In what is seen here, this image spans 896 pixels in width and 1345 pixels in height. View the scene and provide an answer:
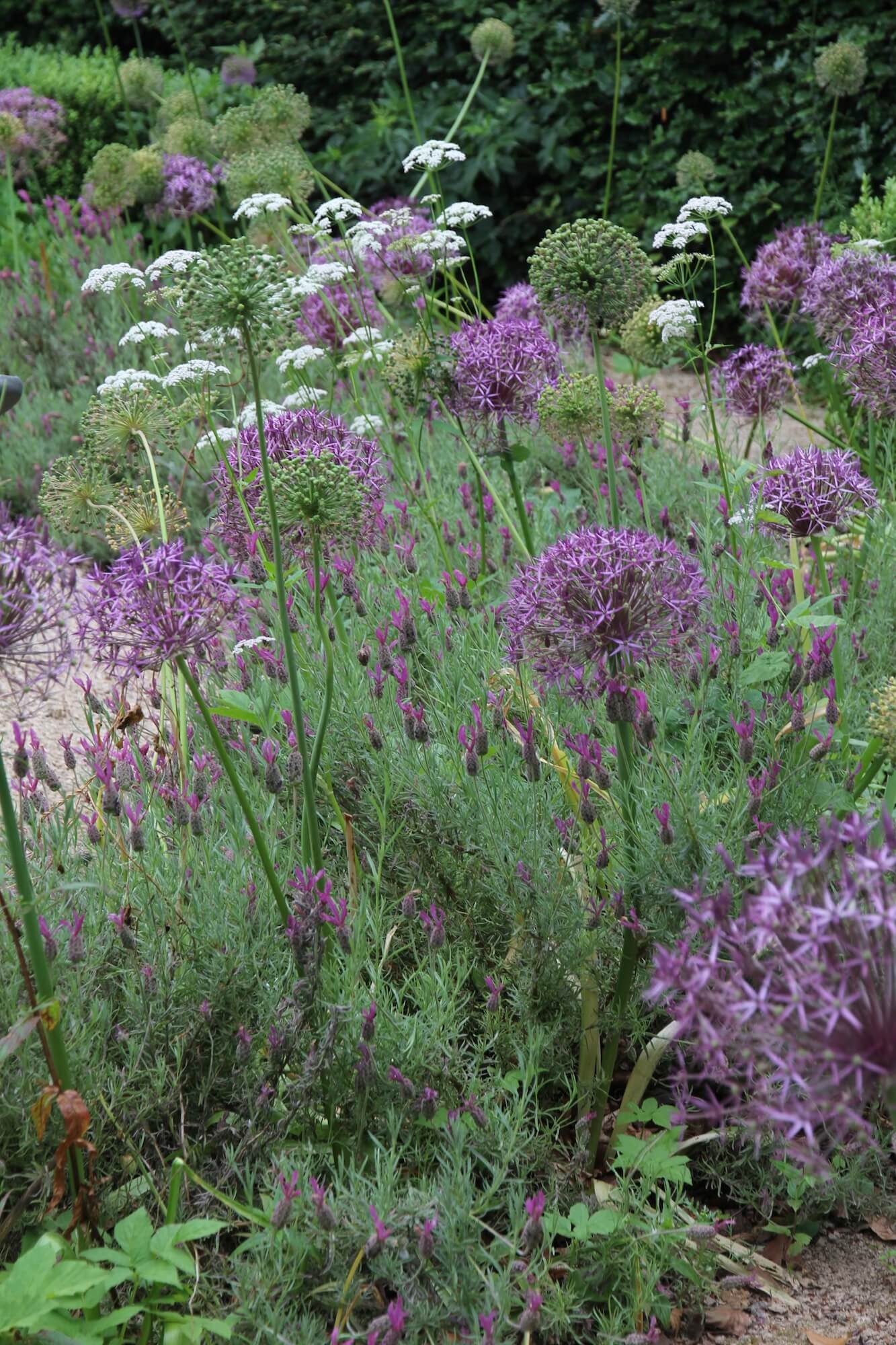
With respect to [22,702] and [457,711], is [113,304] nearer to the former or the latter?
[22,702]

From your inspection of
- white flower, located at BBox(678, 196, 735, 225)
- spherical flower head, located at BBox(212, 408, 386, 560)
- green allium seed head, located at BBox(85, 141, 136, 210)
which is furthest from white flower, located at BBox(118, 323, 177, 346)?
green allium seed head, located at BBox(85, 141, 136, 210)

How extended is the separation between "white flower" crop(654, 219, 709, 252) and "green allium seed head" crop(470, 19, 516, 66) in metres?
3.23

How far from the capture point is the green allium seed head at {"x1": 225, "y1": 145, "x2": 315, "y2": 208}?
487 cm

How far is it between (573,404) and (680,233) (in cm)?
52

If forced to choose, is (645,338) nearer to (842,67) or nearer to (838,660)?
(838,660)

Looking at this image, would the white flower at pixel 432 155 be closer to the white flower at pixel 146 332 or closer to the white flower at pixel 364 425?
the white flower at pixel 364 425

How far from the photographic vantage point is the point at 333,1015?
2.22 meters

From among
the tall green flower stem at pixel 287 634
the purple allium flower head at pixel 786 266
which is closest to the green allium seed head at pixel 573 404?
the tall green flower stem at pixel 287 634

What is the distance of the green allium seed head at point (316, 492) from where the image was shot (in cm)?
234

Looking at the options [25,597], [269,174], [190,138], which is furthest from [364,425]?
[190,138]

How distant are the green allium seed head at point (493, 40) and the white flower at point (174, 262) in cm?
334

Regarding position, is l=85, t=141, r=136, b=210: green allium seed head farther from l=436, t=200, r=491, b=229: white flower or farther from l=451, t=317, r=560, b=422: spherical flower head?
l=451, t=317, r=560, b=422: spherical flower head

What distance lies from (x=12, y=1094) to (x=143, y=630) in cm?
83

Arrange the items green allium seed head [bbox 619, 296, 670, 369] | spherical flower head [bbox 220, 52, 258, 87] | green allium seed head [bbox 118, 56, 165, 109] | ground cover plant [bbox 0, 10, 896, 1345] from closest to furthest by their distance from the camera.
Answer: ground cover plant [bbox 0, 10, 896, 1345] < green allium seed head [bbox 619, 296, 670, 369] < green allium seed head [bbox 118, 56, 165, 109] < spherical flower head [bbox 220, 52, 258, 87]
